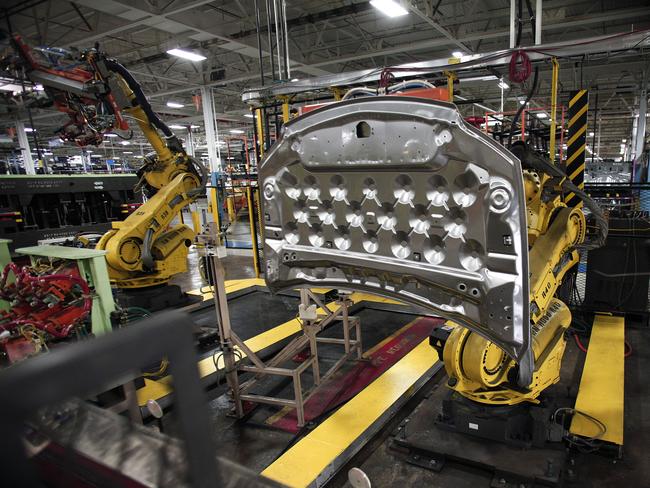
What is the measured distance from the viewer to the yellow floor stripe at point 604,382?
3.37 meters

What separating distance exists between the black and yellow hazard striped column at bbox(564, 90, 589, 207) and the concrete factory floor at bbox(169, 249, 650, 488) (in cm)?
231

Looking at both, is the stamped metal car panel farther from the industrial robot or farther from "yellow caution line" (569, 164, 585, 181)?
the industrial robot

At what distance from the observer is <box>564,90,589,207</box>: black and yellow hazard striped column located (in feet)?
17.5

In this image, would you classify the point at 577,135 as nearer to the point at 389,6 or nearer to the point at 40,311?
the point at 389,6

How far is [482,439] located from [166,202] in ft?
18.7

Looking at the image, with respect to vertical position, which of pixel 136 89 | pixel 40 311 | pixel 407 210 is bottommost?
pixel 40 311

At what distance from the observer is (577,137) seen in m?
5.43

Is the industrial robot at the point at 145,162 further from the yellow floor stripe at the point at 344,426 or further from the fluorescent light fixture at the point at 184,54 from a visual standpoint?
the fluorescent light fixture at the point at 184,54

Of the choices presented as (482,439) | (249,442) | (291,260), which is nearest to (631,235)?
(482,439)

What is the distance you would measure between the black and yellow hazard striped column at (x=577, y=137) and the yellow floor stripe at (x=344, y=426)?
3155 millimetres

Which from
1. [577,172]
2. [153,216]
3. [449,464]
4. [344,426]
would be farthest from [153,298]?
[577,172]

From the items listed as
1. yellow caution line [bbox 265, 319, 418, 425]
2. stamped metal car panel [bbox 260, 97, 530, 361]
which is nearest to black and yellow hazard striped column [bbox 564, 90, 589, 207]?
yellow caution line [bbox 265, 319, 418, 425]

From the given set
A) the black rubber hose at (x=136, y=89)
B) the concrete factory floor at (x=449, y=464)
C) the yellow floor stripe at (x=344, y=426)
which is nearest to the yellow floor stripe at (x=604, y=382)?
the concrete factory floor at (x=449, y=464)

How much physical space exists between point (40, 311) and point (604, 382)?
5.96 metres
